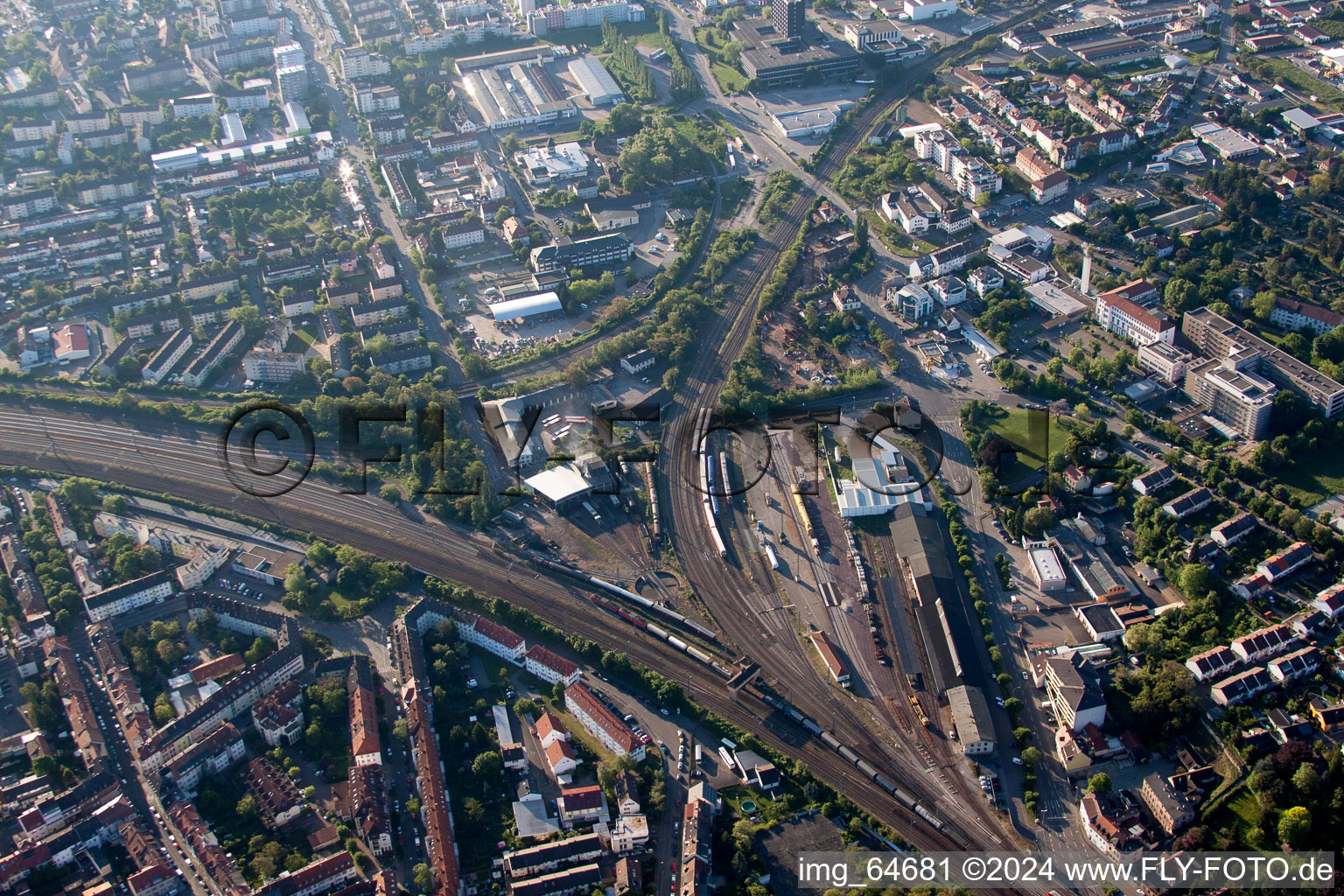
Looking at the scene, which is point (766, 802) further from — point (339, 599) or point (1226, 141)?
point (1226, 141)

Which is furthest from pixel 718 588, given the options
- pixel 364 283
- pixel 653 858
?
pixel 364 283

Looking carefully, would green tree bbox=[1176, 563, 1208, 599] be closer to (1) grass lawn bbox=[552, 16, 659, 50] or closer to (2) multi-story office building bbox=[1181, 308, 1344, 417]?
(2) multi-story office building bbox=[1181, 308, 1344, 417]

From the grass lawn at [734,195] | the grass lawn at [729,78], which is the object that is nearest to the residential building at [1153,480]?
Answer: the grass lawn at [734,195]

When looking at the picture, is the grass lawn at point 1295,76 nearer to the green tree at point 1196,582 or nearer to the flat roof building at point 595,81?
the flat roof building at point 595,81

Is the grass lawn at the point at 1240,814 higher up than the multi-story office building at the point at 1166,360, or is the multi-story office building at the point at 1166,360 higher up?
the multi-story office building at the point at 1166,360

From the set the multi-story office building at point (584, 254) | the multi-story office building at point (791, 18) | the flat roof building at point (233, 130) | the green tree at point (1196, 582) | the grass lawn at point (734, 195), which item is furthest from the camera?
the multi-story office building at point (791, 18)

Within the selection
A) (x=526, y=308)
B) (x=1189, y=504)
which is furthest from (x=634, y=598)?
(x=1189, y=504)

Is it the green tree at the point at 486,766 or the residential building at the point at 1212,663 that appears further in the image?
the residential building at the point at 1212,663
